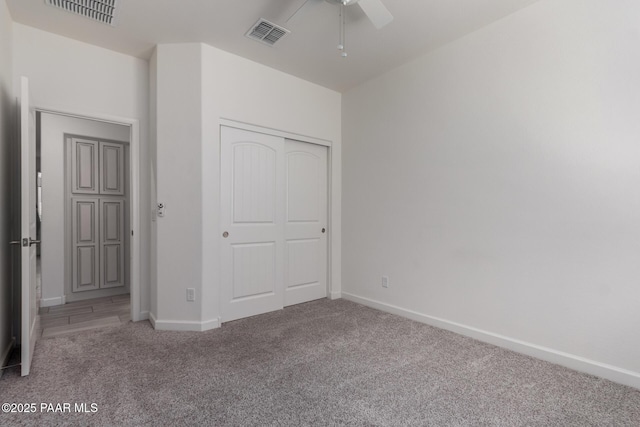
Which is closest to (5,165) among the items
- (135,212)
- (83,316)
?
(135,212)

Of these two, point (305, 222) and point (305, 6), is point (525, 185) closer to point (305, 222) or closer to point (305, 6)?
point (305, 6)

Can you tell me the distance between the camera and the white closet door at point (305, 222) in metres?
3.76

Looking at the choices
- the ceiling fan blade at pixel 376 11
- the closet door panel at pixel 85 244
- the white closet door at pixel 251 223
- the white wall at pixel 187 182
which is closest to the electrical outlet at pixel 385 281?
the white closet door at pixel 251 223

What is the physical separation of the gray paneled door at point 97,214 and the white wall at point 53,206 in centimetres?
16

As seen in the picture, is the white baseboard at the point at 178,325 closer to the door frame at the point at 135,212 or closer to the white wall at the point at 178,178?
the white wall at the point at 178,178

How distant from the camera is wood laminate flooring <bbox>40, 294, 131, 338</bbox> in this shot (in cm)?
300

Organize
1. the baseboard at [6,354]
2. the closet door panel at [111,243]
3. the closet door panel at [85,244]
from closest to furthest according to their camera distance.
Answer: the baseboard at [6,354] → the closet door panel at [85,244] → the closet door panel at [111,243]

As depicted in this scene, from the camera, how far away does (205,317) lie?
2965 millimetres

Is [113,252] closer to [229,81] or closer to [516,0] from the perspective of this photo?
[229,81]

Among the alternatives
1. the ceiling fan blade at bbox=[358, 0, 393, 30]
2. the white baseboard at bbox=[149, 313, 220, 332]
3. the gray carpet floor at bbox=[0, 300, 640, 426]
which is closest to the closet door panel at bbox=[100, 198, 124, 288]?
the gray carpet floor at bbox=[0, 300, 640, 426]

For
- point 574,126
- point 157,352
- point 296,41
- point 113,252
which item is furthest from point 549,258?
point 113,252

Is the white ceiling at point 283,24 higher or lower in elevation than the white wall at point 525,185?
higher

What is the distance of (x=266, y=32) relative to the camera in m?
2.77

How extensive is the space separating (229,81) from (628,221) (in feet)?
11.1
